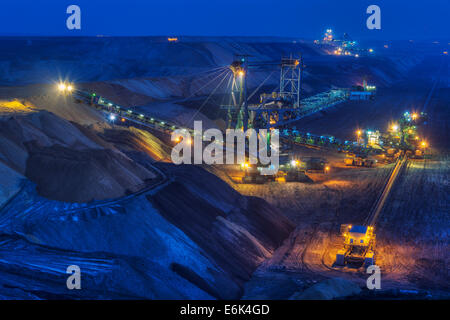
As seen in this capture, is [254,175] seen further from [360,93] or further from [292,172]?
[360,93]

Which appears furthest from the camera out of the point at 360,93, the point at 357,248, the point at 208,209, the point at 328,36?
the point at 328,36

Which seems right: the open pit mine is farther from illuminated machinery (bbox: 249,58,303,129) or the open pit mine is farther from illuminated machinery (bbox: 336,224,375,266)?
illuminated machinery (bbox: 249,58,303,129)

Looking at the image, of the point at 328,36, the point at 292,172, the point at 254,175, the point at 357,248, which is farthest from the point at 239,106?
the point at 328,36

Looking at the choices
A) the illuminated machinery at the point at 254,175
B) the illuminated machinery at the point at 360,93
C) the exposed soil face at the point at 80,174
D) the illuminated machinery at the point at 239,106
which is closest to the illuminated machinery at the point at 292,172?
the illuminated machinery at the point at 254,175

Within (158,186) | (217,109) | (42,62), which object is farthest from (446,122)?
(42,62)

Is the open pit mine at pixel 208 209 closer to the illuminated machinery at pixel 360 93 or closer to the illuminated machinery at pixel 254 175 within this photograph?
the illuminated machinery at pixel 254 175

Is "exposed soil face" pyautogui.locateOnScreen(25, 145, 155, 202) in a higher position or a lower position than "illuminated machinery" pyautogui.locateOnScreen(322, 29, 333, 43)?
lower

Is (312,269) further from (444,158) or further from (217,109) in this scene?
(217,109)

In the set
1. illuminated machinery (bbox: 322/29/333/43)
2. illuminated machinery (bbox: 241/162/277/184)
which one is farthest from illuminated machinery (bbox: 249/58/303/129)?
illuminated machinery (bbox: 322/29/333/43)

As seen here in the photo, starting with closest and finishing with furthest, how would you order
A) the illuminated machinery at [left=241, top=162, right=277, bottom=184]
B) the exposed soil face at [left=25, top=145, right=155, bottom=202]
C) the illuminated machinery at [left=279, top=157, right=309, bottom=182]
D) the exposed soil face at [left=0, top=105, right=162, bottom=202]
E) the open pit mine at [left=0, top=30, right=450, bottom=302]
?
the open pit mine at [left=0, top=30, right=450, bottom=302], the exposed soil face at [left=25, top=145, right=155, bottom=202], the exposed soil face at [left=0, top=105, right=162, bottom=202], the illuminated machinery at [left=241, top=162, right=277, bottom=184], the illuminated machinery at [left=279, top=157, right=309, bottom=182]
